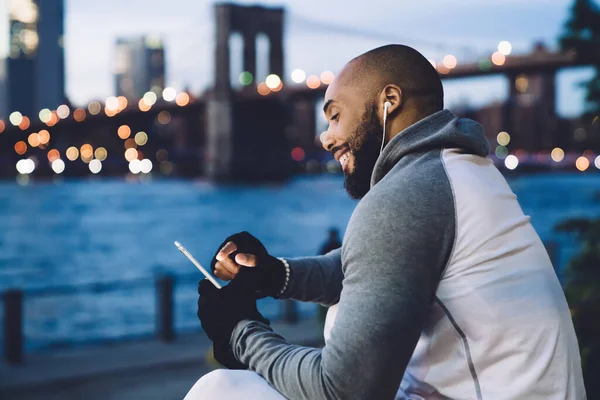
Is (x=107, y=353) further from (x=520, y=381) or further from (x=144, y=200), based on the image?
(x=144, y=200)

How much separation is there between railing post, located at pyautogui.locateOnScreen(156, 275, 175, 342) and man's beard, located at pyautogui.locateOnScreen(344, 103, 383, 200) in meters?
5.37

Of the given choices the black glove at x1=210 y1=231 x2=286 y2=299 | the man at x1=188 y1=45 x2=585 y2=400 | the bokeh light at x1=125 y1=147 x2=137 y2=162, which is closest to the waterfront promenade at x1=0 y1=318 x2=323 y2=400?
the black glove at x1=210 y1=231 x2=286 y2=299

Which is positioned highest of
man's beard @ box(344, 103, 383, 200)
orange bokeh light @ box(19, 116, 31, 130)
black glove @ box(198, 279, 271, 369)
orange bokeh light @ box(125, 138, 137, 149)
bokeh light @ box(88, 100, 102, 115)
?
man's beard @ box(344, 103, 383, 200)

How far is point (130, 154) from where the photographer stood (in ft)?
192

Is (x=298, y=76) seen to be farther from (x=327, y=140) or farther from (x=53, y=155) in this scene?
(x=327, y=140)

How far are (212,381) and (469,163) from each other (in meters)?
0.52

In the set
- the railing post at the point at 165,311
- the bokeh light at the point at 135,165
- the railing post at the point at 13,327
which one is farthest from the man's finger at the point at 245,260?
the bokeh light at the point at 135,165

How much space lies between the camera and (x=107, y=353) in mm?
6043

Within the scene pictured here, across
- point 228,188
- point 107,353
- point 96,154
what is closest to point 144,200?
point 96,154

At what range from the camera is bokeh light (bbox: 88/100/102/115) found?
39.0 m

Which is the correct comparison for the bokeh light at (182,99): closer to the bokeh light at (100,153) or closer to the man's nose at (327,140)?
the bokeh light at (100,153)

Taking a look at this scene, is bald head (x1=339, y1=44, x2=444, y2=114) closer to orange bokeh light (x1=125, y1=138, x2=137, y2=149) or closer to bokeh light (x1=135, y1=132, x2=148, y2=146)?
orange bokeh light (x1=125, y1=138, x2=137, y2=149)

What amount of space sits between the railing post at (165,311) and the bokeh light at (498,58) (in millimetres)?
24768

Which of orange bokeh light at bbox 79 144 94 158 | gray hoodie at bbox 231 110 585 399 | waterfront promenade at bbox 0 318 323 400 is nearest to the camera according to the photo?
gray hoodie at bbox 231 110 585 399
